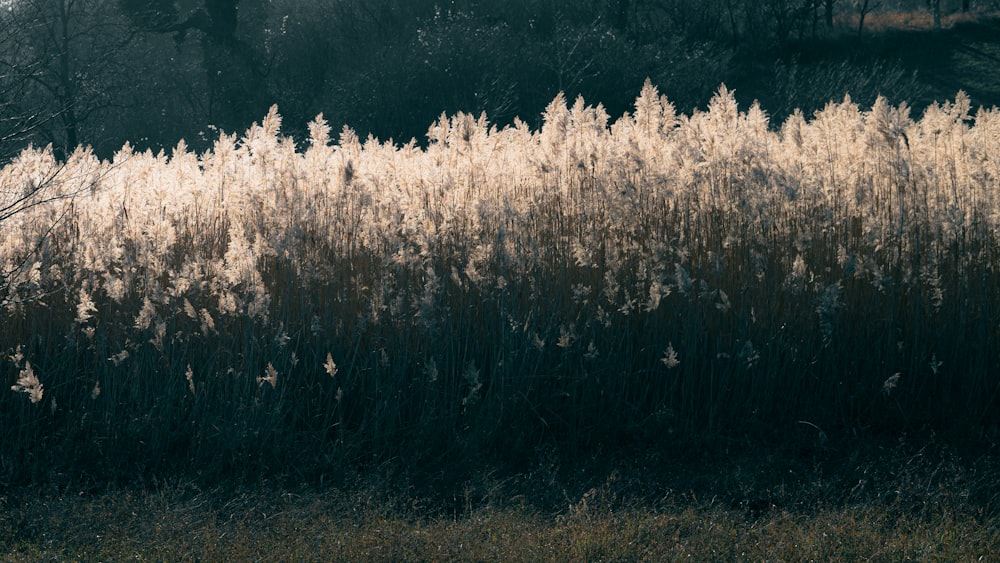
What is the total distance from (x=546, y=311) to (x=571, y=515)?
1598 mm

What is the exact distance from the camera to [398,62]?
2466 centimetres

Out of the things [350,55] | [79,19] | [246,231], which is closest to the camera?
[246,231]

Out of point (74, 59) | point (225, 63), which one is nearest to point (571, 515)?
point (74, 59)

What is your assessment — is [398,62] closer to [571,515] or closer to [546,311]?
[546,311]

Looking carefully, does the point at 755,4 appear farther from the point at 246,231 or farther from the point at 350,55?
the point at 246,231

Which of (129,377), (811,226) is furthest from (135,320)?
(811,226)

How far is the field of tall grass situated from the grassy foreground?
31 centimetres

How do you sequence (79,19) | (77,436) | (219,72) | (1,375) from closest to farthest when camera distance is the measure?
1. (77,436)
2. (1,375)
3. (79,19)
4. (219,72)

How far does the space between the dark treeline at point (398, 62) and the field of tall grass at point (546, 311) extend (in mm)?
13753

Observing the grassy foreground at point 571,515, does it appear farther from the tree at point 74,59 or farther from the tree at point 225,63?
the tree at point 225,63

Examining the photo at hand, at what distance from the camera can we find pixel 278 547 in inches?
165

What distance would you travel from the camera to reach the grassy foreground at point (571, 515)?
13.5 ft

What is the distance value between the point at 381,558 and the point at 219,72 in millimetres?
24275

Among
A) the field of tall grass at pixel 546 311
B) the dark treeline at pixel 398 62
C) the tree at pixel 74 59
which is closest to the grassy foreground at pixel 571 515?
the field of tall grass at pixel 546 311
